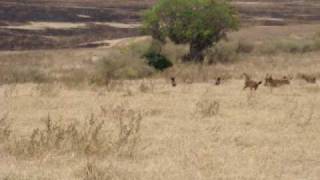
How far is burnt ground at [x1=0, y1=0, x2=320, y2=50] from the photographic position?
47.3 meters

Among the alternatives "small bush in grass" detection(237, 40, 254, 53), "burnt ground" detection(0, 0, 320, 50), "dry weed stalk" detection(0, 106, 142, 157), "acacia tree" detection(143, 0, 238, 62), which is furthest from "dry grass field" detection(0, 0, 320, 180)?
"burnt ground" detection(0, 0, 320, 50)

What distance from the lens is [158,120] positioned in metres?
15.5

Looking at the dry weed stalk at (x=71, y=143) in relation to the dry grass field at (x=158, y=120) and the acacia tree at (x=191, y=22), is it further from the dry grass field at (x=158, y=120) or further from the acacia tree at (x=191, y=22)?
the acacia tree at (x=191, y=22)

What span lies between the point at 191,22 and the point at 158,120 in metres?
21.4

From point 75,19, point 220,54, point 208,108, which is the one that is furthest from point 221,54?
point 75,19

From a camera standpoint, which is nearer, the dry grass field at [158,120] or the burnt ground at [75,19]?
the dry grass field at [158,120]

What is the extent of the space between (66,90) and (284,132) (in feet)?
32.2

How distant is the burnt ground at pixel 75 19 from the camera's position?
47.3 metres

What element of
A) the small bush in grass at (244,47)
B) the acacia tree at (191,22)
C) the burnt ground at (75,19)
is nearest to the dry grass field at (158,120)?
the acacia tree at (191,22)

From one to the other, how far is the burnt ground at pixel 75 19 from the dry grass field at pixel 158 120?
7.73 meters

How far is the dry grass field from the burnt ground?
773 cm

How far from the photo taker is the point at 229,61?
3716 centimetres

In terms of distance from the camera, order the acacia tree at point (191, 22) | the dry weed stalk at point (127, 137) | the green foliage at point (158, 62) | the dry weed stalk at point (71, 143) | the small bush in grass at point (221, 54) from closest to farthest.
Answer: the dry weed stalk at point (71, 143) < the dry weed stalk at point (127, 137) < the green foliage at point (158, 62) < the acacia tree at point (191, 22) < the small bush in grass at point (221, 54)

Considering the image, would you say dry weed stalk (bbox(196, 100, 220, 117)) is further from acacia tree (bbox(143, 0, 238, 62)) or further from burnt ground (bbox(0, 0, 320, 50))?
burnt ground (bbox(0, 0, 320, 50))
